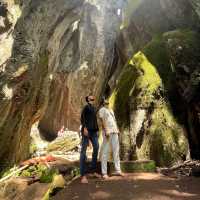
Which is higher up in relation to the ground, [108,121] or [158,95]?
[158,95]

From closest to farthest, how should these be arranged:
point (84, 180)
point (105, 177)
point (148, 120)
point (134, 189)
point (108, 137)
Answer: point (134, 189)
point (84, 180)
point (105, 177)
point (108, 137)
point (148, 120)

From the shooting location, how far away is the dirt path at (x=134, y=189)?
6918 mm

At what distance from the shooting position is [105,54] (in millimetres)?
31047

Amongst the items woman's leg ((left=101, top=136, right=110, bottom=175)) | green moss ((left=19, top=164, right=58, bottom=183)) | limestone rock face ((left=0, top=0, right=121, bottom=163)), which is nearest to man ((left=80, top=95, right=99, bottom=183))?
woman's leg ((left=101, top=136, right=110, bottom=175))

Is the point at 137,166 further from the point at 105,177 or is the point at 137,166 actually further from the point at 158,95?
the point at 158,95

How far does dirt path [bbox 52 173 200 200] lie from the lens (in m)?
6.92

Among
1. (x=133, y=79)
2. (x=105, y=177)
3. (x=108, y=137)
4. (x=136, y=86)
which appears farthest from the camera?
(x=133, y=79)

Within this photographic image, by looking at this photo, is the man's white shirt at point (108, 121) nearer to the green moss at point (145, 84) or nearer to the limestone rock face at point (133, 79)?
the limestone rock face at point (133, 79)

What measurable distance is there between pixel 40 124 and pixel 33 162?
805 inches

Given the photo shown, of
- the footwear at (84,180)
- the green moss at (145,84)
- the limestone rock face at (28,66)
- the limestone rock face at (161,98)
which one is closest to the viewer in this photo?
the footwear at (84,180)

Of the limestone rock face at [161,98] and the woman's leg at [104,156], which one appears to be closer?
the woman's leg at [104,156]

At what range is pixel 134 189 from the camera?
24.5 feet

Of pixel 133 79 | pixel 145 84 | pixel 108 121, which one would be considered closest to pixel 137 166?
pixel 108 121

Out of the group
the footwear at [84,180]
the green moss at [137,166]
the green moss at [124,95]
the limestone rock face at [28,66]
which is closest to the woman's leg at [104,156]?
the footwear at [84,180]
